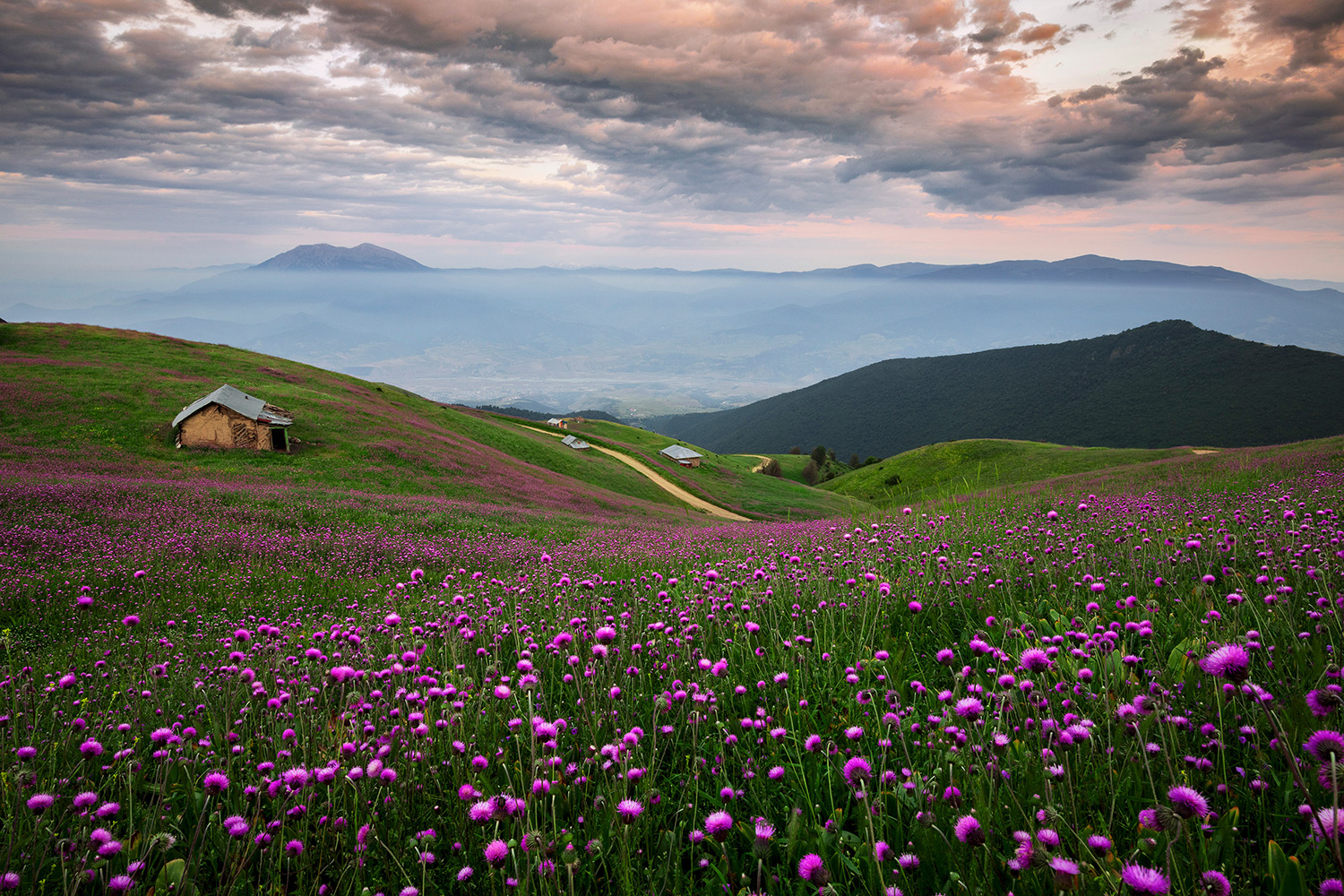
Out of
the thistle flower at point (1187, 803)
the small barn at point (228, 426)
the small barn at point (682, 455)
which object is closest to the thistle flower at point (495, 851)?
the thistle flower at point (1187, 803)

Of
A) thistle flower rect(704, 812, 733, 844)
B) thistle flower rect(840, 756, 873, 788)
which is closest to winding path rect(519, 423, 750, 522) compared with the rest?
thistle flower rect(840, 756, 873, 788)

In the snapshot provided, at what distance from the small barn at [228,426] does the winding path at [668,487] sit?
30.0 metres

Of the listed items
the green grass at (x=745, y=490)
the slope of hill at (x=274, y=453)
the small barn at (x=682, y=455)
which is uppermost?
the slope of hill at (x=274, y=453)

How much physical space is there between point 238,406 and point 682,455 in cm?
5117

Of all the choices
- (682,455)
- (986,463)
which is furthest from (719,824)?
(682,455)

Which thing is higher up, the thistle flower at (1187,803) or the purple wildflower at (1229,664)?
the purple wildflower at (1229,664)

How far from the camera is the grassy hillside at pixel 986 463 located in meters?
54.8

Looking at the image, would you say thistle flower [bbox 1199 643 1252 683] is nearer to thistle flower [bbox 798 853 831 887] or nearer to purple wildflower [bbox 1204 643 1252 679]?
purple wildflower [bbox 1204 643 1252 679]

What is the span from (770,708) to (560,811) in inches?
56.5

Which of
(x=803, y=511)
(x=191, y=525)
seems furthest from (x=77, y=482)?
(x=803, y=511)

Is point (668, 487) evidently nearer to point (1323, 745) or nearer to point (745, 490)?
point (745, 490)

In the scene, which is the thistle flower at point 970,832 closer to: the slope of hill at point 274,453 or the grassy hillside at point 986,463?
the slope of hill at point 274,453

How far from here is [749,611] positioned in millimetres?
5160

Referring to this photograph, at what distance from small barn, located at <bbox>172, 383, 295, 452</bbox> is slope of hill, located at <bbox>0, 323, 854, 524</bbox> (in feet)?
3.11
